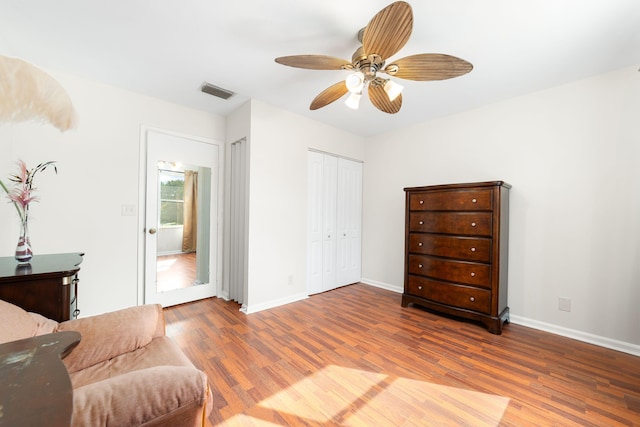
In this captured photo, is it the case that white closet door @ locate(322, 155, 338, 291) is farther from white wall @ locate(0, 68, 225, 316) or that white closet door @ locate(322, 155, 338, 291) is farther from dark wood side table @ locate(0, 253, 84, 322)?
dark wood side table @ locate(0, 253, 84, 322)

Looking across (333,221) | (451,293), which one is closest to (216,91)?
(333,221)

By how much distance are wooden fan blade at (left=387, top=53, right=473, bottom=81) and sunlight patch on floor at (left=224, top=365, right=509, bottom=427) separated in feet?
6.82

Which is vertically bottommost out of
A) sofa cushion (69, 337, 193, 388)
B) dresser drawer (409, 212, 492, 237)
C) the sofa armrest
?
sofa cushion (69, 337, 193, 388)

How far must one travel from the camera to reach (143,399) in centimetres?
80

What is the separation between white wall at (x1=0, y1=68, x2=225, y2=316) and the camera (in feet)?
7.50

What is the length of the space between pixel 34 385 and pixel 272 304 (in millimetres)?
2582

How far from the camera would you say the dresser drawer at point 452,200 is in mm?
2544

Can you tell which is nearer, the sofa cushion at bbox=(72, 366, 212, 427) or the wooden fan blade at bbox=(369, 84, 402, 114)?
the sofa cushion at bbox=(72, 366, 212, 427)

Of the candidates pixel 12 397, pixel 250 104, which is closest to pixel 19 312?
pixel 12 397

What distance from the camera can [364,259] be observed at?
425cm

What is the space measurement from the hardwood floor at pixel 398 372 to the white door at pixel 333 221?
0.98m

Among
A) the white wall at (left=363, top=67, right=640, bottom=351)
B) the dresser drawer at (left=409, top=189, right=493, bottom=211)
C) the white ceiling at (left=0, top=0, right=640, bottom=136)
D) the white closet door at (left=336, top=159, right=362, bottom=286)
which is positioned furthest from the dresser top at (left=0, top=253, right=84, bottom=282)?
the white wall at (left=363, top=67, right=640, bottom=351)

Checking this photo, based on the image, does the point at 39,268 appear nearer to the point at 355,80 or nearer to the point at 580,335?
the point at 355,80

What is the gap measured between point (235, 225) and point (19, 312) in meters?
2.13
